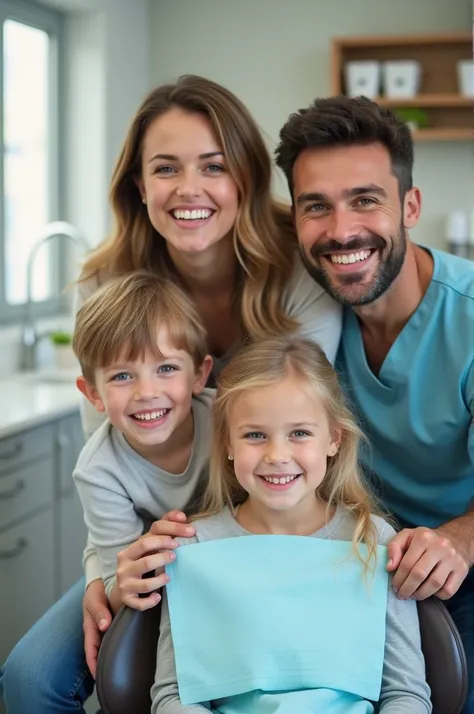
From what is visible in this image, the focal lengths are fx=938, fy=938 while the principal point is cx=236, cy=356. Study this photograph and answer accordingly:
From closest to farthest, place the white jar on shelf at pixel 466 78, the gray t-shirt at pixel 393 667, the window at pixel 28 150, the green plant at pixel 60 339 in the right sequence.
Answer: the gray t-shirt at pixel 393 667 → the green plant at pixel 60 339 → the window at pixel 28 150 → the white jar on shelf at pixel 466 78

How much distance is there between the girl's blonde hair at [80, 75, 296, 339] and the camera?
6.37 ft

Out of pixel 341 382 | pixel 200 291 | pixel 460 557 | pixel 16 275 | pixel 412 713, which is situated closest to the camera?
pixel 412 713

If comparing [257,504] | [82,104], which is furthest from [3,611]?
[82,104]

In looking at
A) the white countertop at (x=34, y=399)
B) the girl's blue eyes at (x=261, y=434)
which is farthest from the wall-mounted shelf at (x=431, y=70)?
the girl's blue eyes at (x=261, y=434)

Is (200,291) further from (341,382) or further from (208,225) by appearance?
(341,382)

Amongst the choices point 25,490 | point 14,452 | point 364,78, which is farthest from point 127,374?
point 364,78

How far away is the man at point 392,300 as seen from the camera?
5.92 ft

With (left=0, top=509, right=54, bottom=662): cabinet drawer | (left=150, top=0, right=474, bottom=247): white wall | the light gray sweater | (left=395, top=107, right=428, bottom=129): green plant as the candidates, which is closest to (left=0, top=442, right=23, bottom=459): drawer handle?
(left=0, top=509, right=54, bottom=662): cabinet drawer

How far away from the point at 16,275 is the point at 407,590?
2.86 metres

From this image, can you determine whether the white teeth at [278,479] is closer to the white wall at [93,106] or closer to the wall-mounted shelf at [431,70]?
the white wall at [93,106]

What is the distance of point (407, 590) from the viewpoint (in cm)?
144

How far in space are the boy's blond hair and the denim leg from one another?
66cm

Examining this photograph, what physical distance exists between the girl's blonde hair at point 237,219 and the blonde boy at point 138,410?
0.22 m

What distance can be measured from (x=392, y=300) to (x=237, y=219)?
14.7 inches
